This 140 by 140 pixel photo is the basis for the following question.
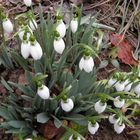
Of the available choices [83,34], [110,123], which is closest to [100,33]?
[83,34]

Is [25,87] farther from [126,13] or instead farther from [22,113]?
[126,13]

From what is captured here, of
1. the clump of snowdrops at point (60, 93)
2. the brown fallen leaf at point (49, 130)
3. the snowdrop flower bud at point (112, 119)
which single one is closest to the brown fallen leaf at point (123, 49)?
→ the clump of snowdrops at point (60, 93)

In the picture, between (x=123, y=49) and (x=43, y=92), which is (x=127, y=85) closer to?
(x=43, y=92)

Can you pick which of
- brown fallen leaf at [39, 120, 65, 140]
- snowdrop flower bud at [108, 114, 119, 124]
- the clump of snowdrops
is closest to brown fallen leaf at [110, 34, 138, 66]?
the clump of snowdrops

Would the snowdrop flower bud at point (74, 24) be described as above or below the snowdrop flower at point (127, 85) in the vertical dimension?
above

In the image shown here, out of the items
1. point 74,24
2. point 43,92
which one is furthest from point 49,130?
point 74,24

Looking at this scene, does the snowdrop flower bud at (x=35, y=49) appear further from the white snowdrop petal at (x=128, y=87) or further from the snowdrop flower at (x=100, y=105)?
the white snowdrop petal at (x=128, y=87)

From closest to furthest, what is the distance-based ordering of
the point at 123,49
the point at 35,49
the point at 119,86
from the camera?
the point at 35,49 < the point at 119,86 < the point at 123,49

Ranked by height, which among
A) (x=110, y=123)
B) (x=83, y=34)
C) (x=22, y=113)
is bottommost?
(x=110, y=123)
